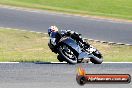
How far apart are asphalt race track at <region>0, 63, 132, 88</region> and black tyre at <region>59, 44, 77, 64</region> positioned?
0.53 m

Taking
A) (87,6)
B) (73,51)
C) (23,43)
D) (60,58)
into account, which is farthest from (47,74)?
(87,6)

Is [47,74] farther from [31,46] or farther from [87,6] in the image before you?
[87,6]

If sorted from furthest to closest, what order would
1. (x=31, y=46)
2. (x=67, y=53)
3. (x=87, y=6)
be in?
(x=87, y=6) → (x=31, y=46) → (x=67, y=53)

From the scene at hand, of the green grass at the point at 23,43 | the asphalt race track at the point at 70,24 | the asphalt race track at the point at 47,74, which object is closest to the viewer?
the asphalt race track at the point at 47,74

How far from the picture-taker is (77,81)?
12.9 meters

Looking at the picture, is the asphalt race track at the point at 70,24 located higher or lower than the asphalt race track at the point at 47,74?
higher

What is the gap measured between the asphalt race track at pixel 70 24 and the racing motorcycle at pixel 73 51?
915 cm

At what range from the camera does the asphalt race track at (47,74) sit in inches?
504

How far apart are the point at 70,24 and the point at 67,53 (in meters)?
12.5

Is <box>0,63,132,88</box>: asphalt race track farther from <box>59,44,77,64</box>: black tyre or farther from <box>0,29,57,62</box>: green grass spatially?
<box>0,29,57,62</box>: green grass

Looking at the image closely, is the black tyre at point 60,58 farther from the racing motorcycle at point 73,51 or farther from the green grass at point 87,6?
the green grass at point 87,6

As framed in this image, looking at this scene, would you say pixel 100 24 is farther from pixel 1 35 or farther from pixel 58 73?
pixel 58 73

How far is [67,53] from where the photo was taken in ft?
52.5

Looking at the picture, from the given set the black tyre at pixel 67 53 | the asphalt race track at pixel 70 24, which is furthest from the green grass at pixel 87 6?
the black tyre at pixel 67 53
